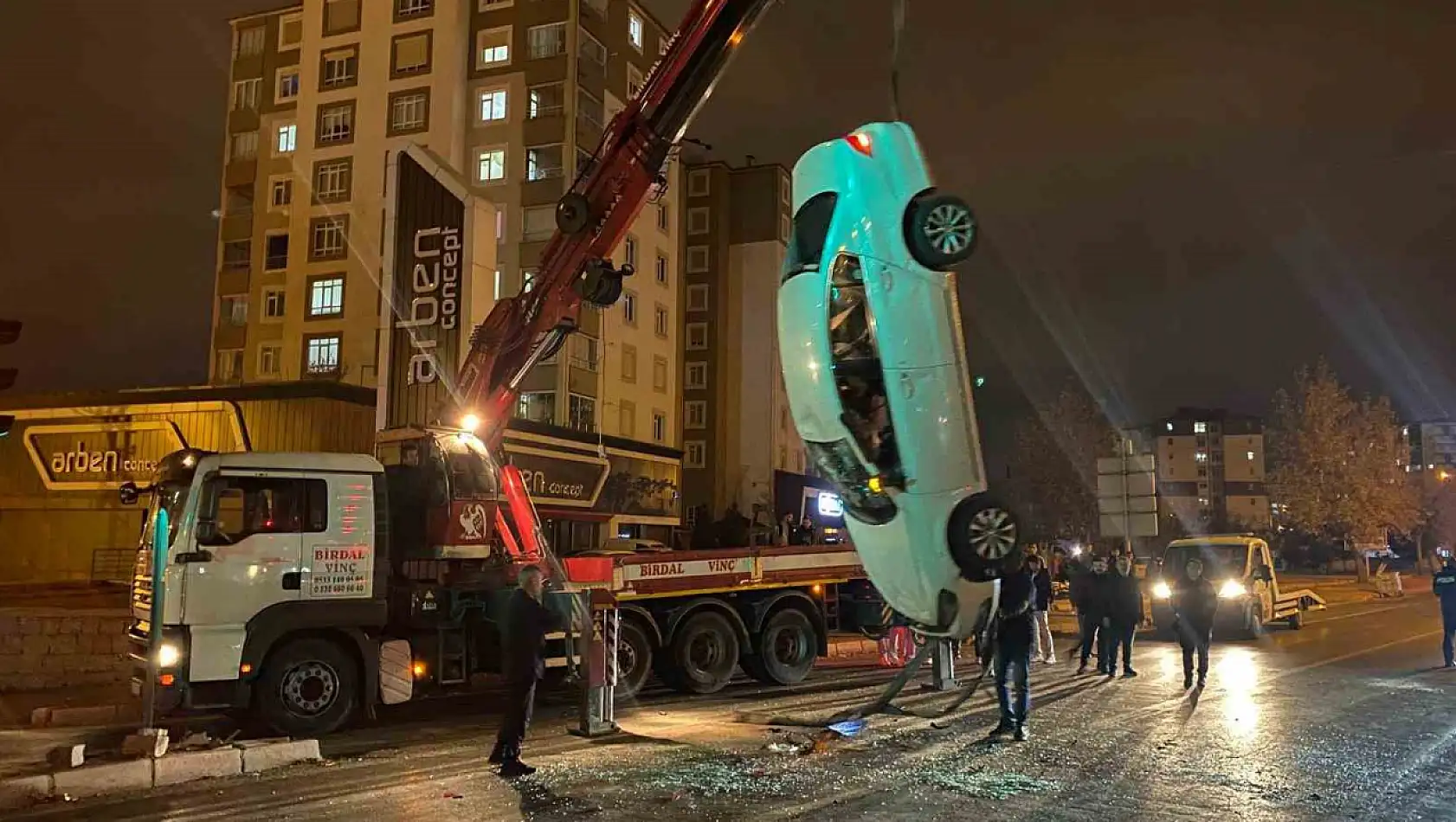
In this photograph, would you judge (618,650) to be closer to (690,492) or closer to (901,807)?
(901,807)

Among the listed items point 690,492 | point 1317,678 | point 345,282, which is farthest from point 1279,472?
point 345,282

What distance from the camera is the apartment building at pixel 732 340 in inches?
1957

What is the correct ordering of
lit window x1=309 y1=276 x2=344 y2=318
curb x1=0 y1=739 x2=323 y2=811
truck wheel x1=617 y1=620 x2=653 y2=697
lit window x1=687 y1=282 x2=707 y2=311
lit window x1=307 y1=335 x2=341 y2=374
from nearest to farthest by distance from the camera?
1. curb x1=0 y1=739 x2=323 y2=811
2. truck wheel x1=617 y1=620 x2=653 y2=697
3. lit window x1=307 y1=335 x2=341 y2=374
4. lit window x1=309 y1=276 x2=344 y2=318
5. lit window x1=687 y1=282 x2=707 y2=311

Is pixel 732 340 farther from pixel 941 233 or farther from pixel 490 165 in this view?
pixel 941 233

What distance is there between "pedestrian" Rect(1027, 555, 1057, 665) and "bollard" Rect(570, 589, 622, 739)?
6.69 meters

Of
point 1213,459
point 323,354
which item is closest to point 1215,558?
point 323,354

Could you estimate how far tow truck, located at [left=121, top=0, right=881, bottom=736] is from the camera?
984cm

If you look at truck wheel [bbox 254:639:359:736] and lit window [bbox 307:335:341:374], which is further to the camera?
lit window [bbox 307:335:341:374]

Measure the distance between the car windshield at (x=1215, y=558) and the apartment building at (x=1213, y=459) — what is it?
315 ft

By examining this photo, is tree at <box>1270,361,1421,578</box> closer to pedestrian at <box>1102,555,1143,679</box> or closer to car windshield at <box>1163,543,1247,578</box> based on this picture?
car windshield at <box>1163,543,1247,578</box>

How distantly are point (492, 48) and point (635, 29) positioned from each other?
6394 mm

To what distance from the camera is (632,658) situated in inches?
500

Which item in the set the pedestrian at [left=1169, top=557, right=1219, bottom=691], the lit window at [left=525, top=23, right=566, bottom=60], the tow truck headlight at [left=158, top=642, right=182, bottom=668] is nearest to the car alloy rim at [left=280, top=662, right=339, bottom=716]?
the tow truck headlight at [left=158, top=642, right=182, bottom=668]

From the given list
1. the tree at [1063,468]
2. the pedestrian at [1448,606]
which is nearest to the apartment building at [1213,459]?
the tree at [1063,468]
